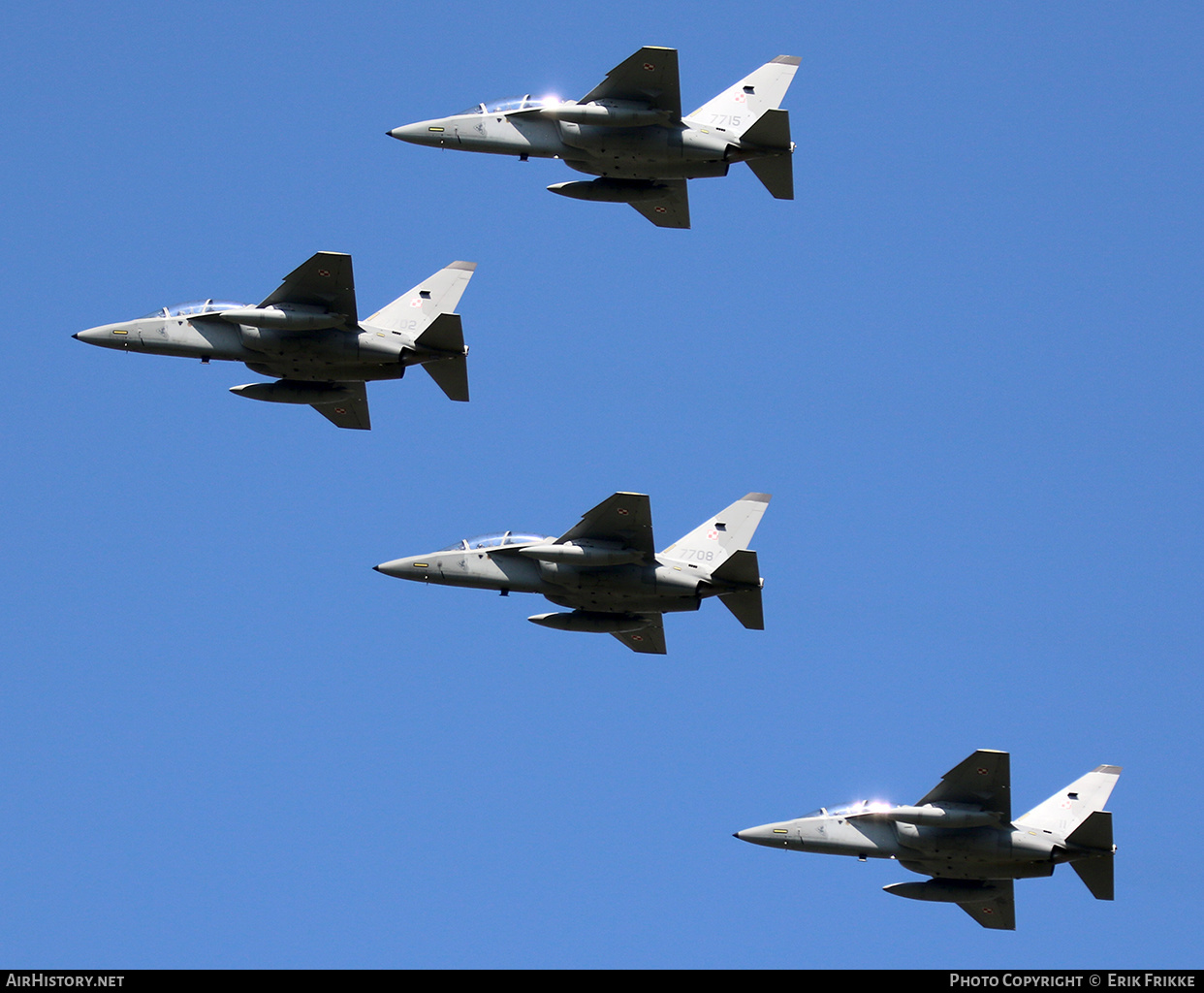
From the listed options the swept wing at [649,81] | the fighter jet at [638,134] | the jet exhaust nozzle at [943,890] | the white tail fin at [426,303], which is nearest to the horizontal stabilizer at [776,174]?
the fighter jet at [638,134]

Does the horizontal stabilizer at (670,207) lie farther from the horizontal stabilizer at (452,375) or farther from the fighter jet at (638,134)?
the horizontal stabilizer at (452,375)

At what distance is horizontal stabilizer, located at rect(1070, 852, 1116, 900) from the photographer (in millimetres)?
58594

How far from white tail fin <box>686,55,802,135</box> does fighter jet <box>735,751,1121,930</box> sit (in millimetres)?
23688

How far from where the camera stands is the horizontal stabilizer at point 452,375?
60.4 m

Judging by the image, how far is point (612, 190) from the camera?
210 feet

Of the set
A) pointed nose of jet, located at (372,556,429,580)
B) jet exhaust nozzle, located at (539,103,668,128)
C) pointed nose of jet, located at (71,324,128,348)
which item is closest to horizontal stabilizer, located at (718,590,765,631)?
pointed nose of jet, located at (372,556,429,580)

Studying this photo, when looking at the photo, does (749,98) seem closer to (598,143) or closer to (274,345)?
(598,143)

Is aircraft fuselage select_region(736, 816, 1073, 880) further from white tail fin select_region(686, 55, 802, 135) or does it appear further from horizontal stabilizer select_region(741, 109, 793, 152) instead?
white tail fin select_region(686, 55, 802, 135)

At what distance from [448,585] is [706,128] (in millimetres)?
17703

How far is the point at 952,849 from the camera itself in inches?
2320

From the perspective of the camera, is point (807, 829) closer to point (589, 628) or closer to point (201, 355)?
point (589, 628)

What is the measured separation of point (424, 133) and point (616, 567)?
16.9 meters
